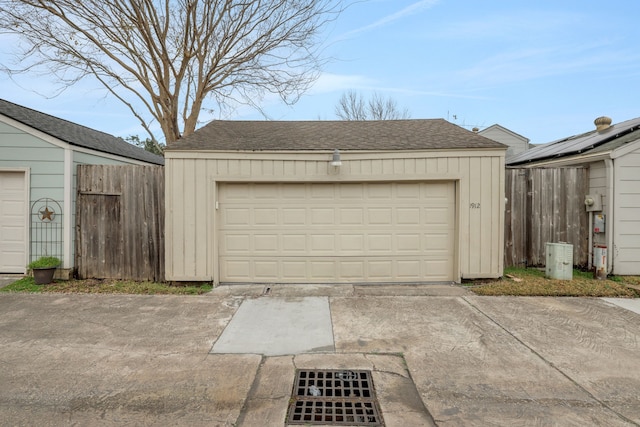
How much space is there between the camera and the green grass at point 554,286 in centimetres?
531

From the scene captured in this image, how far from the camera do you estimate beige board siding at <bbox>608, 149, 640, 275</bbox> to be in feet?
19.8

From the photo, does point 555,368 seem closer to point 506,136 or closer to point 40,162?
point 40,162

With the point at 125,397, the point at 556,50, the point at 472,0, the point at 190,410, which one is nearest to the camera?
the point at 190,410

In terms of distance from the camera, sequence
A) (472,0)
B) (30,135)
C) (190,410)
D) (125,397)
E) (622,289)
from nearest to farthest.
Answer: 1. (190,410)
2. (125,397)
3. (622,289)
4. (30,135)
5. (472,0)

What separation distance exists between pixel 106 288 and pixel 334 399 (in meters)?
4.89

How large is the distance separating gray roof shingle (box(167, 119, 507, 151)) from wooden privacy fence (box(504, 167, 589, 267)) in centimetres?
144

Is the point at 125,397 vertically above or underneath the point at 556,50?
underneath

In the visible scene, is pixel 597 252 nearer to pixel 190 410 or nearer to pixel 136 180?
pixel 190 410

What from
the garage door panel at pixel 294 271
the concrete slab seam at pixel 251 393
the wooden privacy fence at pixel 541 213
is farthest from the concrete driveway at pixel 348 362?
the wooden privacy fence at pixel 541 213

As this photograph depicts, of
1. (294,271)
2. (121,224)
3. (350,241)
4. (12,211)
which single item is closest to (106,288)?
(121,224)

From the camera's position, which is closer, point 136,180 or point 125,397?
point 125,397

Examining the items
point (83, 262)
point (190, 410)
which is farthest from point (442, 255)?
point (83, 262)

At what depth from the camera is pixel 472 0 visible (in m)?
6.91

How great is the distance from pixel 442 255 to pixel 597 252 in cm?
286
